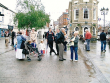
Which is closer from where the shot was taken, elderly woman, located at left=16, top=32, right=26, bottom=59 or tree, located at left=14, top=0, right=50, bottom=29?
elderly woman, located at left=16, top=32, right=26, bottom=59

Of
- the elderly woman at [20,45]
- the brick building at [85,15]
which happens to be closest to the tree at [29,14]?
the brick building at [85,15]

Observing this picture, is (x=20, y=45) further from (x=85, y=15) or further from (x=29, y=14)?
(x=85, y=15)

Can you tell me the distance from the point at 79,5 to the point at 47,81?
35785mm

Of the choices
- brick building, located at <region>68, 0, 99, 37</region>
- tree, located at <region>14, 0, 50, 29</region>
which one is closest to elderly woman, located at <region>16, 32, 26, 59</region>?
tree, located at <region>14, 0, 50, 29</region>

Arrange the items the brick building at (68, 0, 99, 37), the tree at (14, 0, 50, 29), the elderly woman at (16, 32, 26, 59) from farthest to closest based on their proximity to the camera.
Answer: the brick building at (68, 0, 99, 37) → the tree at (14, 0, 50, 29) → the elderly woman at (16, 32, 26, 59)

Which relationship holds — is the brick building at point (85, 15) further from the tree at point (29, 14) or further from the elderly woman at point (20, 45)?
the elderly woman at point (20, 45)

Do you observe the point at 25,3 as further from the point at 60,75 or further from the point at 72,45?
the point at 60,75

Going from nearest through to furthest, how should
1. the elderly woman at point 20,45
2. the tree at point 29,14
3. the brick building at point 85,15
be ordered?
the elderly woman at point 20,45
the tree at point 29,14
the brick building at point 85,15

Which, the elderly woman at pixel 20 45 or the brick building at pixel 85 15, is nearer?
the elderly woman at pixel 20 45

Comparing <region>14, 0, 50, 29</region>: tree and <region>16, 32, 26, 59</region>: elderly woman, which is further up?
<region>14, 0, 50, 29</region>: tree

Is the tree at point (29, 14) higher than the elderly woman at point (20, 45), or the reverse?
the tree at point (29, 14)

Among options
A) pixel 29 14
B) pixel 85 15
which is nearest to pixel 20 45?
pixel 29 14

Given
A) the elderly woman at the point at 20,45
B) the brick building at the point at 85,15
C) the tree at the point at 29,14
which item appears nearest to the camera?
the elderly woman at the point at 20,45

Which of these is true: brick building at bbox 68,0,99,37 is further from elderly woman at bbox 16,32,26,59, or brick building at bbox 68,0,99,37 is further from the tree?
elderly woman at bbox 16,32,26,59
